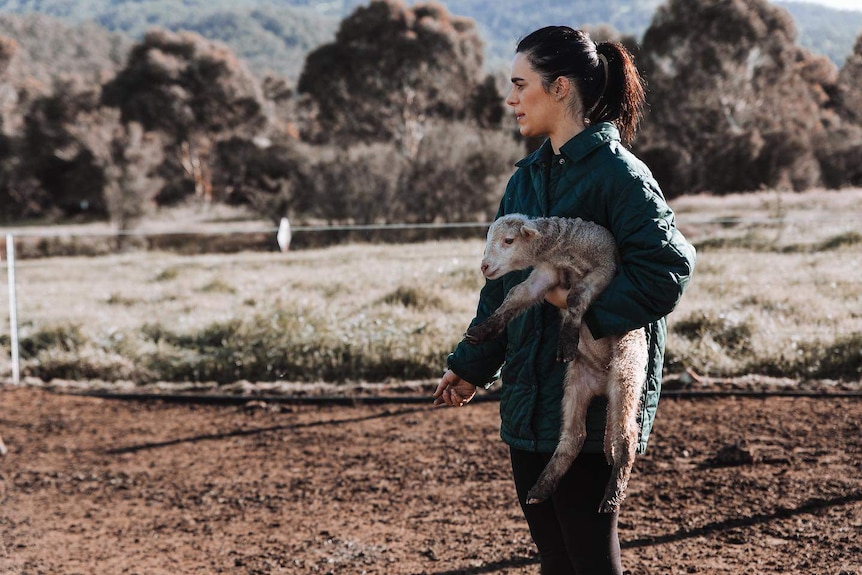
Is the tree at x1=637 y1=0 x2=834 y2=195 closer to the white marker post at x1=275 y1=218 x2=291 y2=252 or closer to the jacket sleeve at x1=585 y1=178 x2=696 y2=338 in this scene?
the white marker post at x1=275 y1=218 x2=291 y2=252

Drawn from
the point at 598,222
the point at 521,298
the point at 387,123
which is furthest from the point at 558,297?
the point at 387,123

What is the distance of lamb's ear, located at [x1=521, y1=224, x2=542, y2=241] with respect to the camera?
1875 millimetres

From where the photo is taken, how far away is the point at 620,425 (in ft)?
6.06

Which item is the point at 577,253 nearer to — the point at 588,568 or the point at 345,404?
the point at 588,568

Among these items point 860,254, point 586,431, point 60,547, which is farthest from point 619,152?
point 860,254

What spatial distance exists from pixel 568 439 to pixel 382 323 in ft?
18.0

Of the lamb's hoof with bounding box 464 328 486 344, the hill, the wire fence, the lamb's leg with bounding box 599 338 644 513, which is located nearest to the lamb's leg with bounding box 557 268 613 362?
the lamb's leg with bounding box 599 338 644 513

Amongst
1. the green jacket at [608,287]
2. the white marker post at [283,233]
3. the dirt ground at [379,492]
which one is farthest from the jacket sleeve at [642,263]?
the white marker post at [283,233]

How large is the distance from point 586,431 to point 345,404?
4.42 m

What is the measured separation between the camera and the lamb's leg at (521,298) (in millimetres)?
1935

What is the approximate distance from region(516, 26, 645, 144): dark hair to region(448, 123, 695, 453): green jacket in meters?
0.10

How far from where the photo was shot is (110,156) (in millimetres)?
29500

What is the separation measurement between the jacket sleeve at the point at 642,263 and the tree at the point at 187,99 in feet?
108

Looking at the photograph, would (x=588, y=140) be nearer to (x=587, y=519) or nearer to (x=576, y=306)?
(x=576, y=306)
